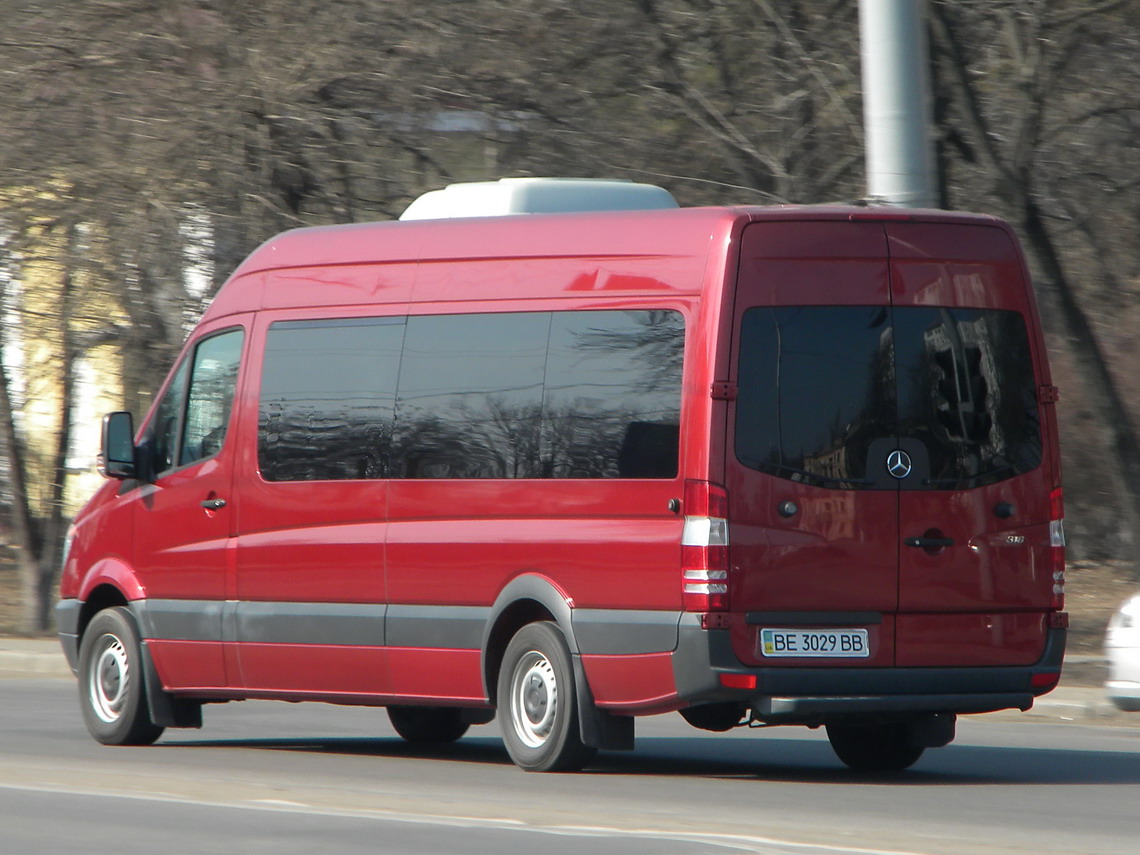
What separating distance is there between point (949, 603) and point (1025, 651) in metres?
0.44

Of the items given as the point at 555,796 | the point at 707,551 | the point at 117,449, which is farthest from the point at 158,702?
the point at 707,551

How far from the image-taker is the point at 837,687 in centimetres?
891

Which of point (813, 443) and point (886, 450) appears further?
point (886, 450)

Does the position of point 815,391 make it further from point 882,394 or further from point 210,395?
point 210,395

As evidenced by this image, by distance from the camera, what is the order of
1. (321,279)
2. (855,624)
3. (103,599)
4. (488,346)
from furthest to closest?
(103,599) < (321,279) < (488,346) < (855,624)

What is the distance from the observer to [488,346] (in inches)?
383

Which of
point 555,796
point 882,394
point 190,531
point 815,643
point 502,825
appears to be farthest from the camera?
point 190,531

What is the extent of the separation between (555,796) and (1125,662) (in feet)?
14.2

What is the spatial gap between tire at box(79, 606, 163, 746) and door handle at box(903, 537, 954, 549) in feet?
13.6

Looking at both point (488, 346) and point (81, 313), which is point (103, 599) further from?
point (81, 313)

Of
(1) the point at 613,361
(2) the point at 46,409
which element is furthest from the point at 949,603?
(2) the point at 46,409

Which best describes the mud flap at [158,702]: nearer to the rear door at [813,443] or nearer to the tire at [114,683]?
the tire at [114,683]

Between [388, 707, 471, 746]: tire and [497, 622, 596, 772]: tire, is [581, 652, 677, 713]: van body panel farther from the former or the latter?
[388, 707, 471, 746]: tire

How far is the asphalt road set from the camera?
24.0 ft
